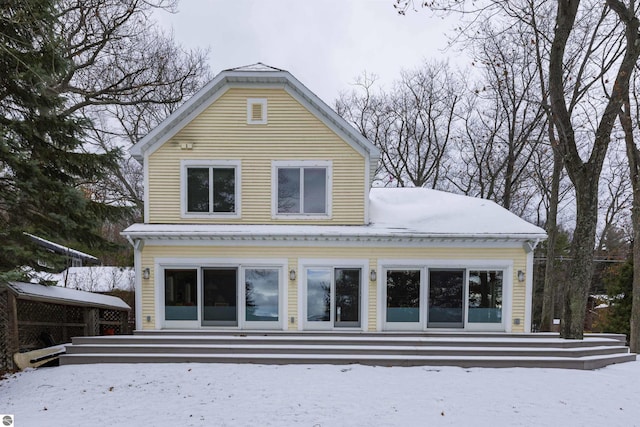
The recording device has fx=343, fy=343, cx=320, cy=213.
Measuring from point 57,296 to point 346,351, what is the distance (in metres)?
6.74

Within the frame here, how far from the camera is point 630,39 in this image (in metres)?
8.45

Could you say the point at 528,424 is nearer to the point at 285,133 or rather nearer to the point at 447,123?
the point at 285,133

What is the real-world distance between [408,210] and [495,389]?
5283 millimetres

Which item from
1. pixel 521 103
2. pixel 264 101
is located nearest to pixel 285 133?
pixel 264 101

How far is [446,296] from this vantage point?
9.30m

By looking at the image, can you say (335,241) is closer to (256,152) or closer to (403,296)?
(403,296)

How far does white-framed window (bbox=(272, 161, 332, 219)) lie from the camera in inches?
371

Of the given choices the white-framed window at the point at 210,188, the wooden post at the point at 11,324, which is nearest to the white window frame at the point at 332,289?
the white-framed window at the point at 210,188

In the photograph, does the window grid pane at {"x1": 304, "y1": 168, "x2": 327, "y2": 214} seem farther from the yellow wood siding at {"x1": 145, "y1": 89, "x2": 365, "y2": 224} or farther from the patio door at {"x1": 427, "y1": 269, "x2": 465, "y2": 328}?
the patio door at {"x1": 427, "y1": 269, "x2": 465, "y2": 328}

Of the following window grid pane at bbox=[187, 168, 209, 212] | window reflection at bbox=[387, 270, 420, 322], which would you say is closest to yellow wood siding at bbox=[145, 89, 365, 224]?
window grid pane at bbox=[187, 168, 209, 212]

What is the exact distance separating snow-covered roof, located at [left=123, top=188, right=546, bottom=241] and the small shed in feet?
6.93

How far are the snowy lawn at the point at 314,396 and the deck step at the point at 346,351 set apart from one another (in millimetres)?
233

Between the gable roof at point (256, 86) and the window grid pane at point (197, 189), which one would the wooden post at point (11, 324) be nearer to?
the window grid pane at point (197, 189)

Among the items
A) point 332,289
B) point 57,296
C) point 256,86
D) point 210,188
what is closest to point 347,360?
point 332,289
